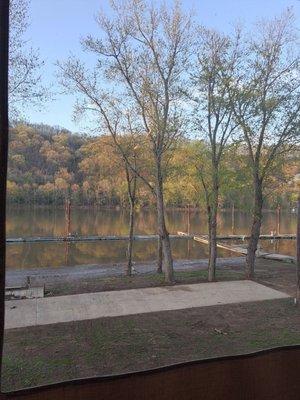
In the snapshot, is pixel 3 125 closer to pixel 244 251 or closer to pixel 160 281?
pixel 160 281

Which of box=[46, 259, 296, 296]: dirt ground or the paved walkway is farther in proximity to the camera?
box=[46, 259, 296, 296]: dirt ground

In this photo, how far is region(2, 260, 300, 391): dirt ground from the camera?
18.3 ft

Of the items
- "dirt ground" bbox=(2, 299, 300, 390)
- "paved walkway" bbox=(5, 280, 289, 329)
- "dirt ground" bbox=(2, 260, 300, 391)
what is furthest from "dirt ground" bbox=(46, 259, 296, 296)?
"dirt ground" bbox=(2, 299, 300, 390)

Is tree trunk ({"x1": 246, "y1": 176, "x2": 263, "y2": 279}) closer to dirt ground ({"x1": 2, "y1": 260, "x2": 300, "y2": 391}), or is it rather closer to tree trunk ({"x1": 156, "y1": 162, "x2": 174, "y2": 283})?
tree trunk ({"x1": 156, "y1": 162, "x2": 174, "y2": 283})

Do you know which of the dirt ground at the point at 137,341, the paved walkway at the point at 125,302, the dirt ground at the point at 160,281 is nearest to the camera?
the dirt ground at the point at 137,341

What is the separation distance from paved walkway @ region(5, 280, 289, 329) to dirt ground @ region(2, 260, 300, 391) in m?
0.44

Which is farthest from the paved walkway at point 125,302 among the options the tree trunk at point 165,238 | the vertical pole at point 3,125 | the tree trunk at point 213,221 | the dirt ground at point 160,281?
the vertical pole at point 3,125

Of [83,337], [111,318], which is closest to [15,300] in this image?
[111,318]

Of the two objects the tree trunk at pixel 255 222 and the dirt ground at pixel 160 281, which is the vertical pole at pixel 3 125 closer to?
the dirt ground at pixel 160 281

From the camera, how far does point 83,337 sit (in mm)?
6840

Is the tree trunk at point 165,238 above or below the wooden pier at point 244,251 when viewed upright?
above

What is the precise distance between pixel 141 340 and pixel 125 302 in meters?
2.67

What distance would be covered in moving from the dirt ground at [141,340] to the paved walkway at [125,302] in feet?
1.44

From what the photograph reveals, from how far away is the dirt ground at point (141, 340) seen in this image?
5566 millimetres
